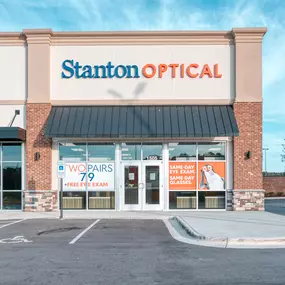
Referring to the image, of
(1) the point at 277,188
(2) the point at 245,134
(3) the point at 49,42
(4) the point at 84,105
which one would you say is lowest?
(1) the point at 277,188

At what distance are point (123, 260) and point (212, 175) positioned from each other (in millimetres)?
10688

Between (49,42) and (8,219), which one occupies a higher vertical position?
(49,42)

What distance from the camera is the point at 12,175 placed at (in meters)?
19.0

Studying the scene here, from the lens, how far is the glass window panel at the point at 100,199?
18812 mm

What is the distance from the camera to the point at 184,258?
29.0 ft

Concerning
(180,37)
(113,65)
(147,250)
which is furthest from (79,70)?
(147,250)

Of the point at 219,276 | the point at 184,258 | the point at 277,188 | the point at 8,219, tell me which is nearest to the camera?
the point at 219,276

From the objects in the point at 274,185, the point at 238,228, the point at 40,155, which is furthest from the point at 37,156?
the point at 274,185

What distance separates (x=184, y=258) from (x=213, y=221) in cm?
594

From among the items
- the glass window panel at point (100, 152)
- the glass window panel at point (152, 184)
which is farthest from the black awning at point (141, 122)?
the glass window panel at point (152, 184)

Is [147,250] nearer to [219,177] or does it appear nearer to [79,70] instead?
[219,177]

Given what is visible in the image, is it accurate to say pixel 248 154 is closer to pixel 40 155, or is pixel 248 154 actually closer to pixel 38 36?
pixel 40 155

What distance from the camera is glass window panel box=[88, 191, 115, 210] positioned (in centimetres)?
1881

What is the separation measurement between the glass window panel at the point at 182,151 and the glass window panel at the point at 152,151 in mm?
495
